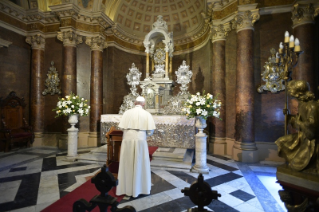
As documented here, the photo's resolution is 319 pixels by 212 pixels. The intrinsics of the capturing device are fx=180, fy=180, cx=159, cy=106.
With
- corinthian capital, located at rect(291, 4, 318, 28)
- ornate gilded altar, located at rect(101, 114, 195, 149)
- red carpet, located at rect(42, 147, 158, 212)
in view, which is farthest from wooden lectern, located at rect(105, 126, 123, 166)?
corinthian capital, located at rect(291, 4, 318, 28)

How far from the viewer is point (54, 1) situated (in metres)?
9.76

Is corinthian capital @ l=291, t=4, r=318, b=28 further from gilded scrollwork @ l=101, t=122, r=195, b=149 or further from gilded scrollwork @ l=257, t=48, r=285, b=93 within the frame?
gilded scrollwork @ l=101, t=122, r=195, b=149

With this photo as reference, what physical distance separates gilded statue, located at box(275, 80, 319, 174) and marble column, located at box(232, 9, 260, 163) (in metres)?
4.54

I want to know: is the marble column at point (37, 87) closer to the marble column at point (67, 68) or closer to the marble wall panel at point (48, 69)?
the marble wall panel at point (48, 69)

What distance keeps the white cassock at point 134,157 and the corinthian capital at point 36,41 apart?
8.97 metres

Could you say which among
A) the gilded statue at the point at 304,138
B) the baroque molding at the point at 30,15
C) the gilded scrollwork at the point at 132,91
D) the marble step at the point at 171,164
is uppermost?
the baroque molding at the point at 30,15

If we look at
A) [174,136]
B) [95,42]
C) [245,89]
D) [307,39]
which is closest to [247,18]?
[307,39]

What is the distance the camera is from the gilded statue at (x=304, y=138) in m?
2.38

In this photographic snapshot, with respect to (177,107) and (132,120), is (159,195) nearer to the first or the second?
(132,120)

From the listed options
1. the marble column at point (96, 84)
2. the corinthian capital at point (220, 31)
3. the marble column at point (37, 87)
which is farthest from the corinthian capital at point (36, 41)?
the corinthian capital at point (220, 31)

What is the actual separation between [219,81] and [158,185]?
18.2 ft

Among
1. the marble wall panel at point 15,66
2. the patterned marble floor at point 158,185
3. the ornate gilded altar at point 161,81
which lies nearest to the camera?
the patterned marble floor at point 158,185

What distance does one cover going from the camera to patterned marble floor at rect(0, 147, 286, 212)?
146 inches

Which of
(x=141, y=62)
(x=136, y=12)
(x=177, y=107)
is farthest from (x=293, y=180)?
(x=136, y=12)
